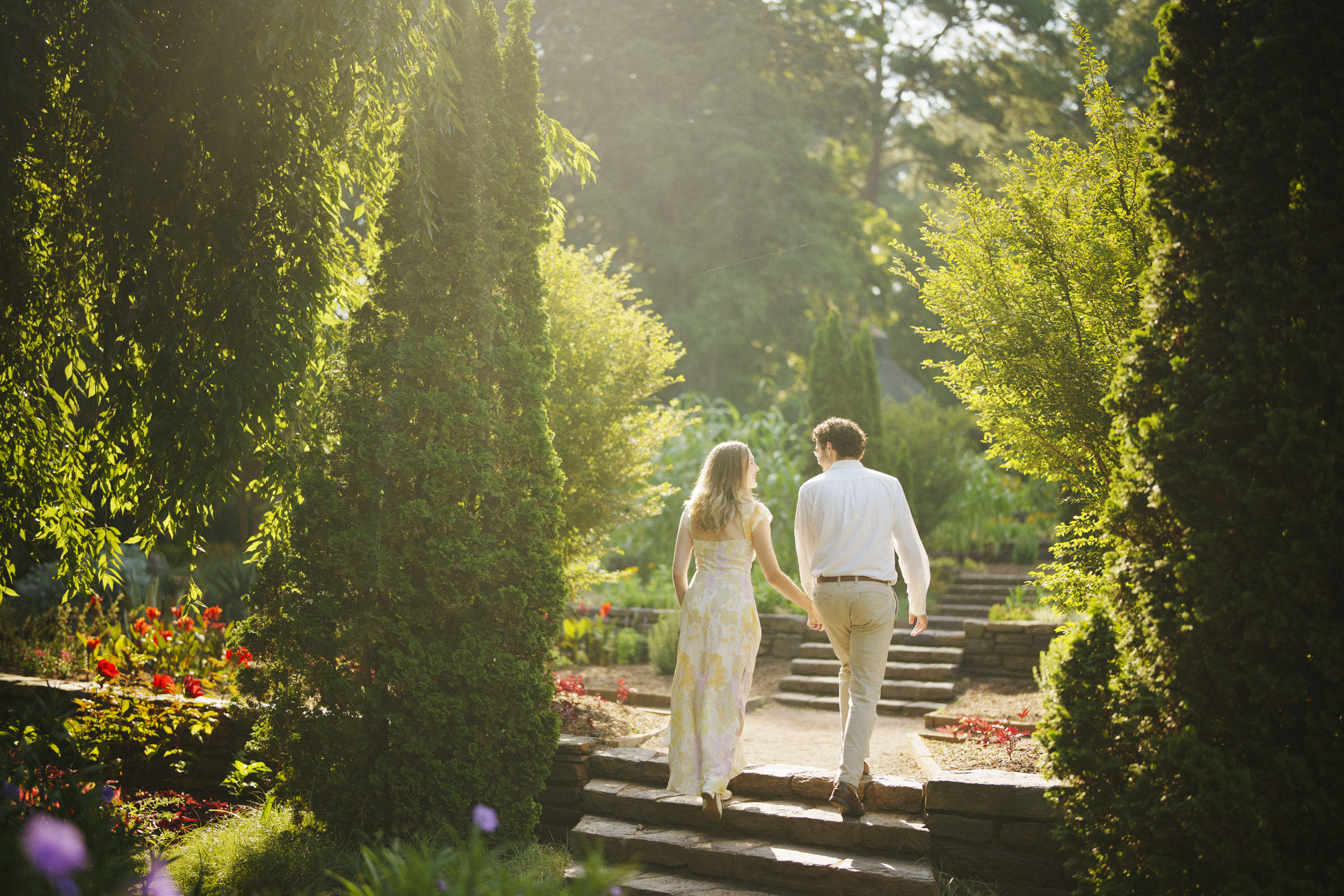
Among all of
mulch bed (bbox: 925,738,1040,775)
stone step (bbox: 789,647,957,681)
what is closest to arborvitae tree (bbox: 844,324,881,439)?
stone step (bbox: 789,647,957,681)

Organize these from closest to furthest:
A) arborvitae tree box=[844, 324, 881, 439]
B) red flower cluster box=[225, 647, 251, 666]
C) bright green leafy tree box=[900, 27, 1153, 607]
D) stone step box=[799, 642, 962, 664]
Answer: bright green leafy tree box=[900, 27, 1153, 607], red flower cluster box=[225, 647, 251, 666], stone step box=[799, 642, 962, 664], arborvitae tree box=[844, 324, 881, 439]

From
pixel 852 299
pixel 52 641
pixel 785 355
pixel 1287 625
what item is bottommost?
pixel 52 641

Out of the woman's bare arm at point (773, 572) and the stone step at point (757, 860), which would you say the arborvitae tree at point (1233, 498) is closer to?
the stone step at point (757, 860)

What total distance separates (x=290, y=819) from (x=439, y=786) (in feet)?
3.33

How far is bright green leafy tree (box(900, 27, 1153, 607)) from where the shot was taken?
14.8ft

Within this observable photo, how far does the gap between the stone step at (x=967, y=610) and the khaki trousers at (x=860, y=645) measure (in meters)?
6.07

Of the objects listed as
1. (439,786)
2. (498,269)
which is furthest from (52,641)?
(498,269)

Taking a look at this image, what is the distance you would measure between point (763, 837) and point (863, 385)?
9143 mm

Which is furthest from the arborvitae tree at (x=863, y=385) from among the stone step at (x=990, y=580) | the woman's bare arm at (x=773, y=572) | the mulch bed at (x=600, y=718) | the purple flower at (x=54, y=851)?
the purple flower at (x=54, y=851)

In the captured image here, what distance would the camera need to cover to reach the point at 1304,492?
2615 millimetres

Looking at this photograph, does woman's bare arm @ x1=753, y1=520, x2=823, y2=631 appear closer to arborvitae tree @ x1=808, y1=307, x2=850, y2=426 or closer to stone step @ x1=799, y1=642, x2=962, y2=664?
stone step @ x1=799, y1=642, x2=962, y2=664

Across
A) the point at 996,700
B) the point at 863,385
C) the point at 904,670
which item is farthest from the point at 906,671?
the point at 863,385

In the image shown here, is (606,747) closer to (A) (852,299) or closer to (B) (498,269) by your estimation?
(B) (498,269)

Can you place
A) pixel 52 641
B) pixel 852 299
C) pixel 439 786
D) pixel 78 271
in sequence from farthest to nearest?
pixel 852 299
pixel 52 641
pixel 78 271
pixel 439 786
